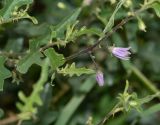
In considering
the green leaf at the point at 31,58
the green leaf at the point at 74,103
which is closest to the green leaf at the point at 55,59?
the green leaf at the point at 31,58

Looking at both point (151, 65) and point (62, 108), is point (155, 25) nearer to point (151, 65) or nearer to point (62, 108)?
point (151, 65)

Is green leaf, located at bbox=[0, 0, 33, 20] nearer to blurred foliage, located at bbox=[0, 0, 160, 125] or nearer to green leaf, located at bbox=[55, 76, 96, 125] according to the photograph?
blurred foliage, located at bbox=[0, 0, 160, 125]

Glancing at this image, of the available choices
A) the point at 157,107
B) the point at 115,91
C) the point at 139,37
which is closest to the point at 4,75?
the point at 157,107

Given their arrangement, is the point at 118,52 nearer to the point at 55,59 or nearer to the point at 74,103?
the point at 55,59

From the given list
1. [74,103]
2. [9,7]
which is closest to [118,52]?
[9,7]

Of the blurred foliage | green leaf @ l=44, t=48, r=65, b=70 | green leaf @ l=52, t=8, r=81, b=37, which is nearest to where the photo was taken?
green leaf @ l=44, t=48, r=65, b=70

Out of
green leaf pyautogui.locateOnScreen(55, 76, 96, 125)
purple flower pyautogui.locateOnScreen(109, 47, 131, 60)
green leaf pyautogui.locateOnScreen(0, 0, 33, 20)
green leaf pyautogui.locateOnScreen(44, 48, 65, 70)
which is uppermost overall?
green leaf pyautogui.locateOnScreen(0, 0, 33, 20)

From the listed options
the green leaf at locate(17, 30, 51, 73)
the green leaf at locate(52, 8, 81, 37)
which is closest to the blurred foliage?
the green leaf at locate(52, 8, 81, 37)

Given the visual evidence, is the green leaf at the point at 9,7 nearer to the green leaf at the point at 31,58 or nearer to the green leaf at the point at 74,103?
the green leaf at the point at 31,58
